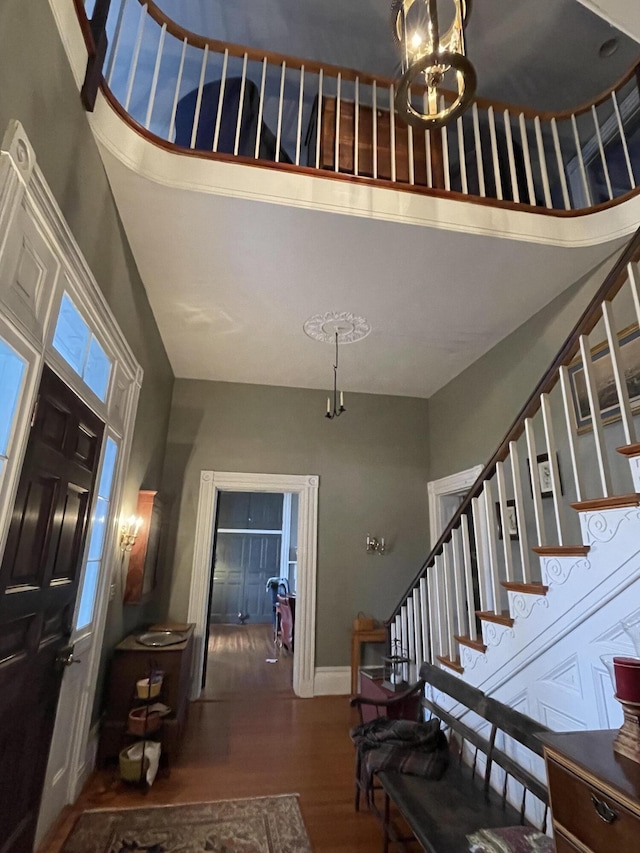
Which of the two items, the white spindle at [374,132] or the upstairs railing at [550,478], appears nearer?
the upstairs railing at [550,478]

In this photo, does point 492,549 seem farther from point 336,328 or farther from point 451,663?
point 336,328

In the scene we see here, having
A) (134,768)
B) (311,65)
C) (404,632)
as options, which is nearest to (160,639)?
(134,768)

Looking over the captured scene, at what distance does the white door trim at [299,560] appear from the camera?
462cm

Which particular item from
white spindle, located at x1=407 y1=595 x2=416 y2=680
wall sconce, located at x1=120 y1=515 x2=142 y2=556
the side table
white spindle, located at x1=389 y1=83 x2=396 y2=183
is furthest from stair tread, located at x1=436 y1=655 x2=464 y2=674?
white spindle, located at x1=389 y1=83 x2=396 y2=183

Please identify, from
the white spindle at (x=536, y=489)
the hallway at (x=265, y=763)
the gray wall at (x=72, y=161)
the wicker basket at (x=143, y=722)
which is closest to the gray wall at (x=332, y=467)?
the hallway at (x=265, y=763)

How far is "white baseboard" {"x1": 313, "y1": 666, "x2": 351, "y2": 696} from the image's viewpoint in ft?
15.4

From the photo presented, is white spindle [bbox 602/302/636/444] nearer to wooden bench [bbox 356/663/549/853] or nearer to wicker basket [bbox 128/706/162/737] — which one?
wooden bench [bbox 356/663/549/853]

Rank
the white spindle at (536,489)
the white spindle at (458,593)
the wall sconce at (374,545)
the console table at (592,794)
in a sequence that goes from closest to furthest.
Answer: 1. the console table at (592,794)
2. the white spindle at (536,489)
3. the white spindle at (458,593)
4. the wall sconce at (374,545)

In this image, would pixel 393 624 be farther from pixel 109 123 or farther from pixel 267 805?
pixel 109 123

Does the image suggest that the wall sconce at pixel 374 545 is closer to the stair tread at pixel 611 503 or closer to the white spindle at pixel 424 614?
the white spindle at pixel 424 614

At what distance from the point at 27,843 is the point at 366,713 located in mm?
2336

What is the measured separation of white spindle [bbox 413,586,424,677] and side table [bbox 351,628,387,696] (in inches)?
48.5

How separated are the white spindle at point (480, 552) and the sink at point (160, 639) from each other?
2350 millimetres

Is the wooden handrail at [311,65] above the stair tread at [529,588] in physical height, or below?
above
